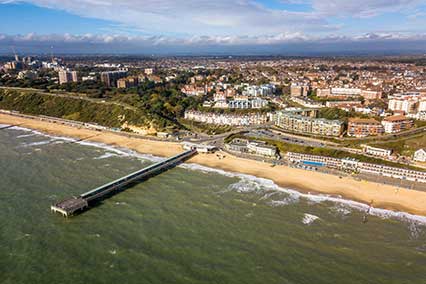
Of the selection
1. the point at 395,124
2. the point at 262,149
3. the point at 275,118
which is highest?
the point at 395,124

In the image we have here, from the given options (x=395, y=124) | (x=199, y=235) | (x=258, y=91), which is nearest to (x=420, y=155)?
(x=395, y=124)

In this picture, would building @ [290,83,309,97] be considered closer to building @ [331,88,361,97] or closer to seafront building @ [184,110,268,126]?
building @ [331,88,361,97]

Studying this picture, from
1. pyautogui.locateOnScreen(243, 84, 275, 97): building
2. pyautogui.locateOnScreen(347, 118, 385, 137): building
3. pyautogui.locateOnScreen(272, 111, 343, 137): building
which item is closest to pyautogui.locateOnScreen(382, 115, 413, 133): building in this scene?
pyautogui.locateOnScreen(347, 118, 385, 137): building

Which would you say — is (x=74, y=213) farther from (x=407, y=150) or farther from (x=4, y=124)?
(x=4, y=124)

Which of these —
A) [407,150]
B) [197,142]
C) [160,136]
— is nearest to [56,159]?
[160,136]

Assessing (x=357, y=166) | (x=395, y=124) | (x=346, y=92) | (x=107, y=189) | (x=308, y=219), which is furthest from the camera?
(x=346, y=92)

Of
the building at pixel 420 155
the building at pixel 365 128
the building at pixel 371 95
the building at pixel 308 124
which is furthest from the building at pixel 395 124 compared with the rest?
the building at pixel 371 95

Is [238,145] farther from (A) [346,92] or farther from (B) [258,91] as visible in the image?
(A) [346,92]
